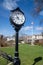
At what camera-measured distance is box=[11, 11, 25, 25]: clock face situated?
489 centimetres

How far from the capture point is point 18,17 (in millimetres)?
4953

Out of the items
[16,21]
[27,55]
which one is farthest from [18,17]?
[27,55]

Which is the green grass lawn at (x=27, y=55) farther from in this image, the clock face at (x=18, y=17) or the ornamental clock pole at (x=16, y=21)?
the clock face at (x=18, y=17)

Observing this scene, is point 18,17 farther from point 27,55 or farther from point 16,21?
point 27,55

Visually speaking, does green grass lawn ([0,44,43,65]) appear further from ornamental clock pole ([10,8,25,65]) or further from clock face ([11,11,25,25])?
clock face ([11,11,25,25])

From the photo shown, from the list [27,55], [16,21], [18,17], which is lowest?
[27,55]

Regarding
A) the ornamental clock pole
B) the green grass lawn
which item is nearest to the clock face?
the ornamental clock pole

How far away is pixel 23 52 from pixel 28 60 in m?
0.75

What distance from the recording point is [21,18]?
16.3 feet

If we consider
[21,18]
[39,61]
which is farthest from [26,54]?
[21,18]

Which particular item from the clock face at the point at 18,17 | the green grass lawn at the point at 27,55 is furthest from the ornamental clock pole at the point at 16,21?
the green grass lawn at the point at 27,55

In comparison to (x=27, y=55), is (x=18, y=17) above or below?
above

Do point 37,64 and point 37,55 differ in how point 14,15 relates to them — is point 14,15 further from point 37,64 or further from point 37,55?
point 37,55

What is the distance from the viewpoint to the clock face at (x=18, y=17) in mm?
4891
